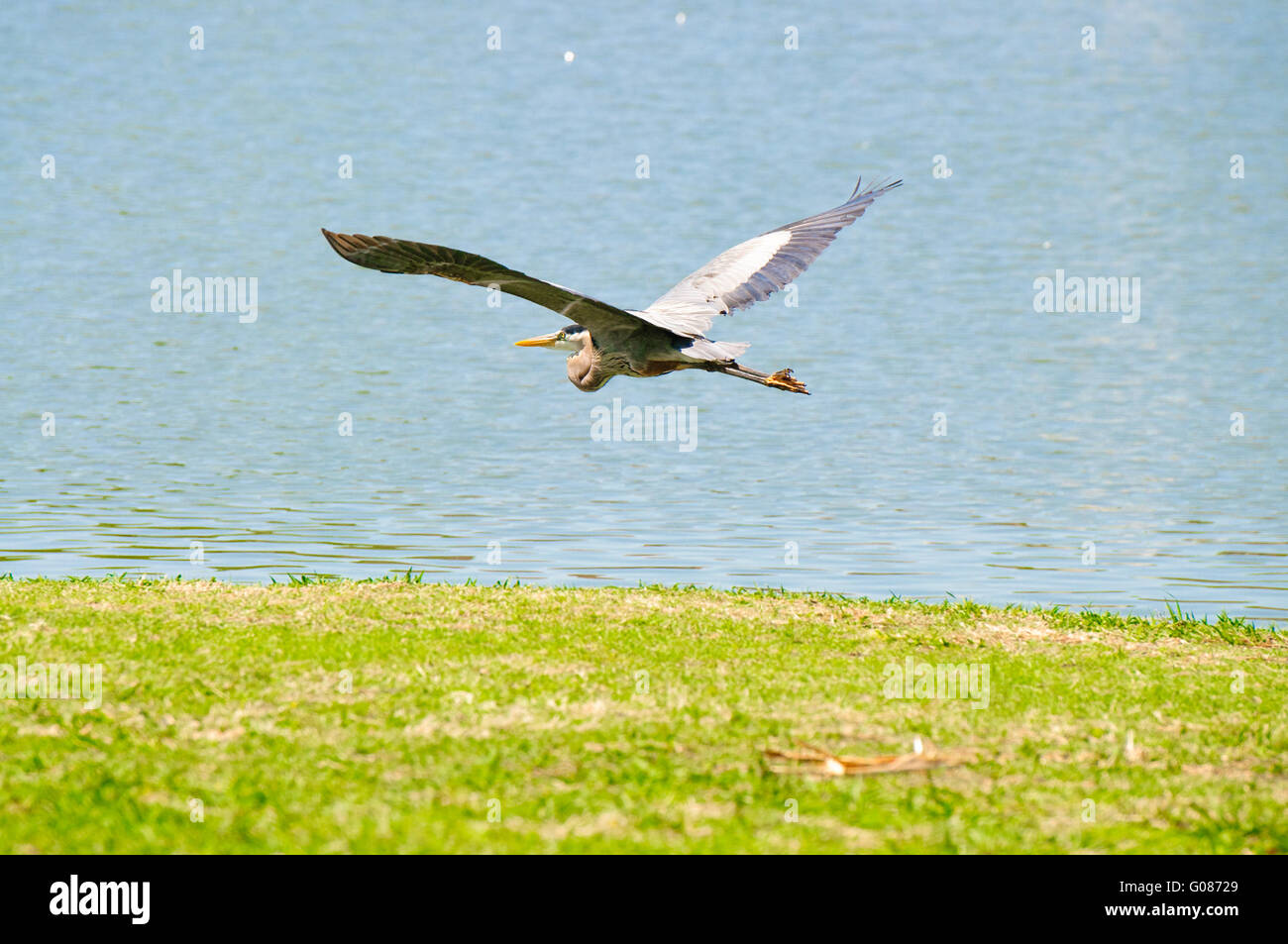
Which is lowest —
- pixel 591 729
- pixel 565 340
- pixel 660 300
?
pixel 591 729

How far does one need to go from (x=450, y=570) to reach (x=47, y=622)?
522 centimetres

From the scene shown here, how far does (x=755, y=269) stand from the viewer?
11.0m

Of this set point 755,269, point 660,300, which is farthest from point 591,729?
point 755,269

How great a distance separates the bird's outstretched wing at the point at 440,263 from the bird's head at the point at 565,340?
2.07m

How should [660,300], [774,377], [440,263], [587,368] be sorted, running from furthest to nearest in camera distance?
[660,300]
[774,377]
[587,368]
[440,263]

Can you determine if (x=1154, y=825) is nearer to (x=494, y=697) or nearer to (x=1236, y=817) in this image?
(x=1236, y=817)

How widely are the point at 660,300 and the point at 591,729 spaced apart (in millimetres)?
4753

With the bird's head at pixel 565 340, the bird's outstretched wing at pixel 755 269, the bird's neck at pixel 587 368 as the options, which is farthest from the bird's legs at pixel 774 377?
the bird's head at pixel 565 340

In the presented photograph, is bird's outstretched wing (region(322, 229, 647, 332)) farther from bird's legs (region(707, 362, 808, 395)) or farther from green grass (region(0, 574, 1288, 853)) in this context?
green grass (region(0, 574, 1288, 853))

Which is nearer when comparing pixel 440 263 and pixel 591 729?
pixel 591 729

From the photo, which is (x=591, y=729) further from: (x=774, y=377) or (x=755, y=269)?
(x=755, y=269)

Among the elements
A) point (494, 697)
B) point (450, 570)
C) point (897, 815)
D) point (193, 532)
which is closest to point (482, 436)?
point (193, 532)

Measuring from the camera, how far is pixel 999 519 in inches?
778
